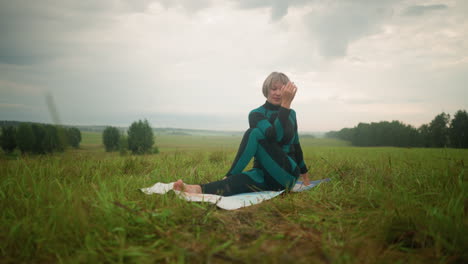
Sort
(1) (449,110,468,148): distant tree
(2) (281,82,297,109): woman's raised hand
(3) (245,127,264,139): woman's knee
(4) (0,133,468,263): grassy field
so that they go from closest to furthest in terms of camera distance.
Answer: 1. (4) (0,133,468,263): grassy field
2. (2) (281,82,297,109): woman's raised hand
3. (3) (245,127,264,139): woman's knee
4. (1) (449,110,468,148): distant tree

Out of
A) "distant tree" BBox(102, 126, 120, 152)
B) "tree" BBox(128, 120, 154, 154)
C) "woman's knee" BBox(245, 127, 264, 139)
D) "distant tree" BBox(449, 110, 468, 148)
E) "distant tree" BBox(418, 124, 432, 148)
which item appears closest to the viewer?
"woman's knee" BBox(245, 127, 264, 139)

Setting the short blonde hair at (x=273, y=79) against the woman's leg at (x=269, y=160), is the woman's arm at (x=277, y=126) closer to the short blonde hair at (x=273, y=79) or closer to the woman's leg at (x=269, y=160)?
the woman's leg at (x=269, y=160)

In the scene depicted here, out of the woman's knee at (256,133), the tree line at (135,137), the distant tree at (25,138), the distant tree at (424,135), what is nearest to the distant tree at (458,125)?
the distant tree at (424,135)

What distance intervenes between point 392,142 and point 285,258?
6497 cm

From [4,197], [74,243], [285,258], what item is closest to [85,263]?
[74,243]

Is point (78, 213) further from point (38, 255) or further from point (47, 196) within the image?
point (47, 196)

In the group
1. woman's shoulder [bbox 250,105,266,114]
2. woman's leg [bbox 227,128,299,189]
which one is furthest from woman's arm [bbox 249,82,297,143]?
woman's shoulder [bbox 250,105,266,114]

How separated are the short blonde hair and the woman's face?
51mm

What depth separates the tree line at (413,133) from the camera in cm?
3678

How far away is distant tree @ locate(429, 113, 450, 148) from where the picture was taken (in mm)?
37719

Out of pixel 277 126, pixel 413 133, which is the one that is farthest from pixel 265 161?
pixel 413 133

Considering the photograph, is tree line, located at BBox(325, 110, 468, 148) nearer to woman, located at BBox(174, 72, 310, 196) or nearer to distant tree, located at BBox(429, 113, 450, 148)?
distant tree, located at BBox(429, 113, 450, 148)

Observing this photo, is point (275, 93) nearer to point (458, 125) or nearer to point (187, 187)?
point (187, 187)

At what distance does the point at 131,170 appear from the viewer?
4.15 meters
